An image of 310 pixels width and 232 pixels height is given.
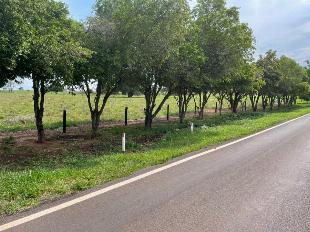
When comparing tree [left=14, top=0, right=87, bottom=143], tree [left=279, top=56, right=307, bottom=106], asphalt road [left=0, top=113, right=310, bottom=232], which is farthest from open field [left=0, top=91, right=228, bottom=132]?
asphalt road [left=0, top=113, right=310, bottom=232]

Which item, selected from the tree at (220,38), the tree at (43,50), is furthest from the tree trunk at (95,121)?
the tree at (220,38)

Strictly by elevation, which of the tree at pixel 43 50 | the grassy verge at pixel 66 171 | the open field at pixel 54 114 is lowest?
the grassy verge at pixel 66 171

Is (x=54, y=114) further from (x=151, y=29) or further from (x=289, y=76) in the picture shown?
(x=289, y=76)

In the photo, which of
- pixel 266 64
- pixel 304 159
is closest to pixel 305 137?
pixel 304 159

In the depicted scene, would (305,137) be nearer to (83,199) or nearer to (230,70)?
(230,70)

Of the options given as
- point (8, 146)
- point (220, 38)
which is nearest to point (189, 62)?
point (220, 38)

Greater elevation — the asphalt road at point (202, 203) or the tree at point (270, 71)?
the tree at point (270, 71)

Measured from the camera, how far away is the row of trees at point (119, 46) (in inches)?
443

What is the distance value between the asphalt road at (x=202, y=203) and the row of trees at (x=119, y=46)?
476 cm

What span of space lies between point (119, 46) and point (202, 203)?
984 centimetres

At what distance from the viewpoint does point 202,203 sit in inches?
285

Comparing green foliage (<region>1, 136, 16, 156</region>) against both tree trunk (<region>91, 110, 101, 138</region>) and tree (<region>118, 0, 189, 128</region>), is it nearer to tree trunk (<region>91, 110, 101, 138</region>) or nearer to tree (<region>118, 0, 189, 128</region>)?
tree trunk (<region>91, 110, 101, 138</region>)

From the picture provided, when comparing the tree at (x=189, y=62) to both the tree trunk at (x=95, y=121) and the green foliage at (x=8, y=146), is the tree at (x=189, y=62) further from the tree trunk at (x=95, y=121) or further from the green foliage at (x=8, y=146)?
the green foliage at (x=8, y=146)

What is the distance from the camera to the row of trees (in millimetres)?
11258
